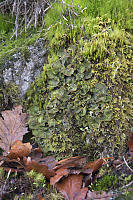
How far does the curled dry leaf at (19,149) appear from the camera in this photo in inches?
76.7

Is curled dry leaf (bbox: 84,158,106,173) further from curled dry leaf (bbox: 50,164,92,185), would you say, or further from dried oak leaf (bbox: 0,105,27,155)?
dried oak leaf (bbox: 0,105,27,155)

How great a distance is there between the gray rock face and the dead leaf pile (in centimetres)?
32

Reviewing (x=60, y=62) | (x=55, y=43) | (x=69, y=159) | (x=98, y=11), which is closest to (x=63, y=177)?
(x=69, y=159)

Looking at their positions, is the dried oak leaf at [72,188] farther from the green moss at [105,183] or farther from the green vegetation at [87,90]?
the green vegetation at [87,90]

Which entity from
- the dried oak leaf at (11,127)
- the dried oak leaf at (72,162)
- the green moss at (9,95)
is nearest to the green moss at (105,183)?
the dried oak leaf at (72,162)

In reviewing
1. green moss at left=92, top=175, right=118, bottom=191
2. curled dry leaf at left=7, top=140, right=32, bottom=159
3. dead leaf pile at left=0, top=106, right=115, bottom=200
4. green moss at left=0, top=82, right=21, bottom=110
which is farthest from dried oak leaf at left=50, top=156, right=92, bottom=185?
green moss at left=0, top=82, right=21, bottom=110

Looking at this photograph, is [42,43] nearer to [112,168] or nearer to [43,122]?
[43,122]

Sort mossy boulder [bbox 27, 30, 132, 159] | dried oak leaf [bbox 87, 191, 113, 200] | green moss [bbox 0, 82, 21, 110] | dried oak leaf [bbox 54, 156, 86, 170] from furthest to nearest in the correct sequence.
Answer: green moss [bbox 0, 82, 21, 110] < mossy boulder [bbox 27, 30, 132, 159] < dried oak leaf [bbox 54, 156, 86, 170] < dried oak leaf [bbox 87, 191, 113, 200]

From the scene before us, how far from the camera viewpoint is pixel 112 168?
6.42 ft

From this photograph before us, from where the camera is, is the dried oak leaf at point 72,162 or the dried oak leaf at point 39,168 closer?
the dried oak leaf at point 39,168

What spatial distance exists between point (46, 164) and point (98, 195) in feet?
2.00

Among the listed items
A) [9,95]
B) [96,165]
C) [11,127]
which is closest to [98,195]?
[96,165]

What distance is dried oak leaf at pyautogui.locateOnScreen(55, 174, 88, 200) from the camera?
1.70m

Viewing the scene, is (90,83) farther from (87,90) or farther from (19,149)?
(19,149)
